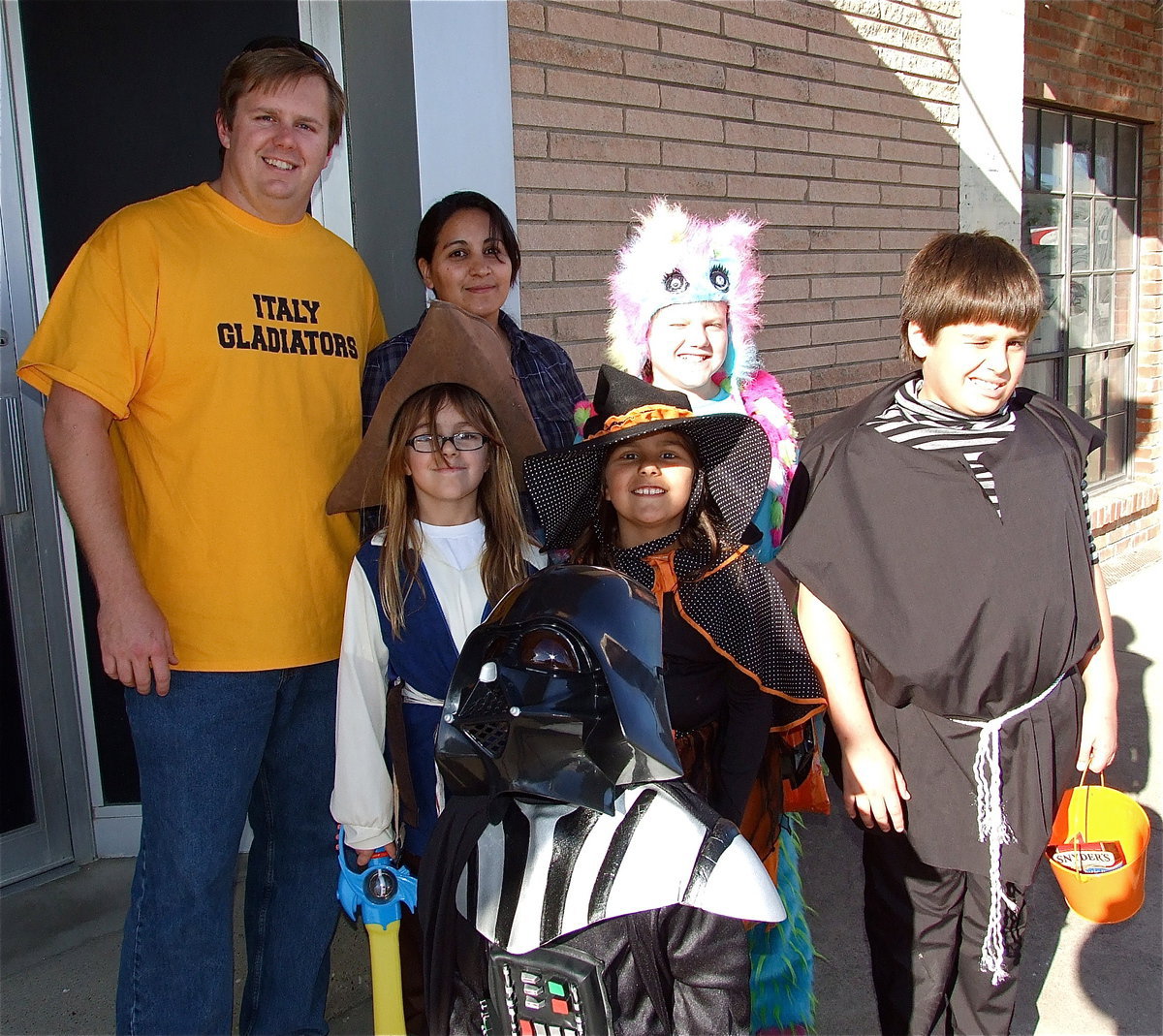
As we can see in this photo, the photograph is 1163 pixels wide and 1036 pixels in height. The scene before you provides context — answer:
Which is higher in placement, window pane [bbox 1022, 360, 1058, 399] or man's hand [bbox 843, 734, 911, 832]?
window pane [bbox 1022, 360, 1058, 399]

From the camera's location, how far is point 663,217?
250cm

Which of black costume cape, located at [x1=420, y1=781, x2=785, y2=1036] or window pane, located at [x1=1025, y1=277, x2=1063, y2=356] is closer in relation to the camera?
black costume cape, located at [x1=420, y1=781, x2=785, y2=1036]

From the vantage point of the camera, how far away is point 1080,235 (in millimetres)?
6910

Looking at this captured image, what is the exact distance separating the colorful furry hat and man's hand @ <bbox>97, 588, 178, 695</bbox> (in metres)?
1.24

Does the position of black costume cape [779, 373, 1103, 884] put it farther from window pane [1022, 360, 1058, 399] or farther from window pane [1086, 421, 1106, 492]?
window pane [1086, 421, 1106, 492]

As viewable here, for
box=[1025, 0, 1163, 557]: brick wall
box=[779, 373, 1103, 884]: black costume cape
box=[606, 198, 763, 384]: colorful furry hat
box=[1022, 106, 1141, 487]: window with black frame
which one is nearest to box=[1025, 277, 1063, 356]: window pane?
box=[1022, 106, 1141, 487]: window with black frame

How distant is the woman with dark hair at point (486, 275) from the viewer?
265 centimetres

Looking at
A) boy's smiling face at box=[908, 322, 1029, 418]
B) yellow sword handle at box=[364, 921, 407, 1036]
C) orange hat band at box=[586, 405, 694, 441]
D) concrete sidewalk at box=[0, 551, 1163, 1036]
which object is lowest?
concrete sidewalk at box=[0, 551, 1163, 1036]

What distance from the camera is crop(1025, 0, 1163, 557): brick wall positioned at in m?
6.29

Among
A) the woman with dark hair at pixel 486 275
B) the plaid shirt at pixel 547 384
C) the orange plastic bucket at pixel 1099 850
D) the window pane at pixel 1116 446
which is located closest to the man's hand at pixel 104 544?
the plaid shirt at pixel 547 384

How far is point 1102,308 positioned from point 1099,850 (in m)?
5.83

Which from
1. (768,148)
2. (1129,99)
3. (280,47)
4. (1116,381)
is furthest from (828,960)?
(1129,99)

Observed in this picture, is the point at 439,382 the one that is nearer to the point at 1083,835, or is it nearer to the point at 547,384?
the point at 547,384

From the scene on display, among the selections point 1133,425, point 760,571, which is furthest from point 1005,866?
point 1133,425
